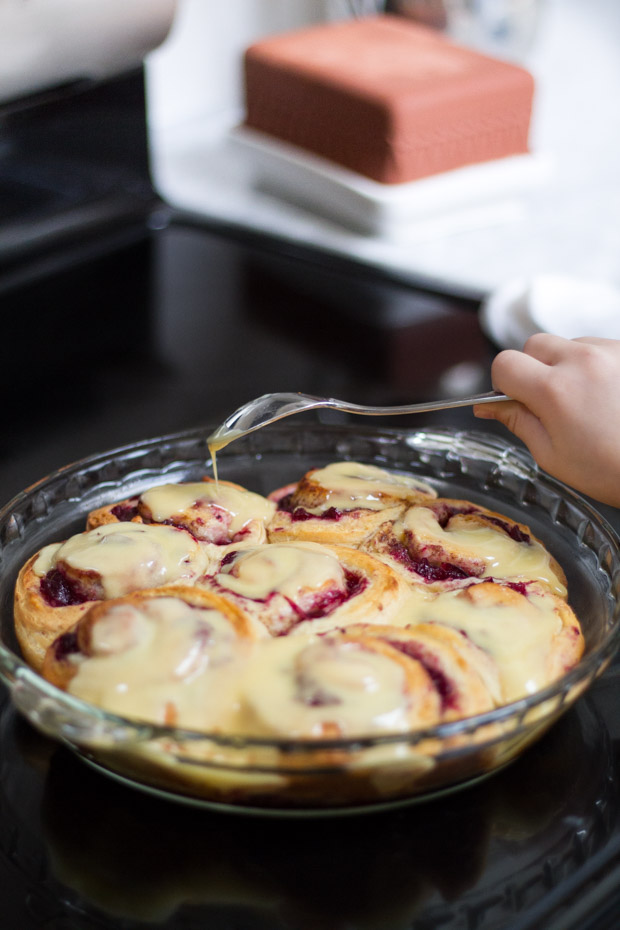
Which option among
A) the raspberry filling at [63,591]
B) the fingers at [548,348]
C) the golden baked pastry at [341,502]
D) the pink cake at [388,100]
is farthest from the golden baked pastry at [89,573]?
the pink cake at [388,100]

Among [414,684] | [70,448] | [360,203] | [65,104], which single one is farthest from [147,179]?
[414,684]

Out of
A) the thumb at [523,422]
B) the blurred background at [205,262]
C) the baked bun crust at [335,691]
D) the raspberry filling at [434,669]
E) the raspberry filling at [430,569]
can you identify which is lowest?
the blurred background at [205,262]

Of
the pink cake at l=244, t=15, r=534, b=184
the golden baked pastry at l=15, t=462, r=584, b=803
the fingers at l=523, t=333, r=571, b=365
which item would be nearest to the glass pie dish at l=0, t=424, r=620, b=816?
the golden baked pastry at l=15, t=462, r=584, b=803

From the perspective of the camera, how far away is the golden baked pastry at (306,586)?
727 mm

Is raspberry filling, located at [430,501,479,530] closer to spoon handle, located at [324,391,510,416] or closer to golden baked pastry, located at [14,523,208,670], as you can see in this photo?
spoon handle, located at [324,391,510,416]

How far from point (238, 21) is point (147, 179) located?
0.74m

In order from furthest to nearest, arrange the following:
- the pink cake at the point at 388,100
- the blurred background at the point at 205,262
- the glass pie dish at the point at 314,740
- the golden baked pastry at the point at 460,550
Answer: the pink cake at the point at 388,100, the blurred background at the point at 205,262, the golden baked pastry at the point at 460,550, the glass pie dish at the point at 314,740

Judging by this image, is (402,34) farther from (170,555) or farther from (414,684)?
(414,684)

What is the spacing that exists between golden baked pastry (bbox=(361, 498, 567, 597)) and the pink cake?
964 millimetres

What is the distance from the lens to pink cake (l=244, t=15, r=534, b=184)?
1.67 meters

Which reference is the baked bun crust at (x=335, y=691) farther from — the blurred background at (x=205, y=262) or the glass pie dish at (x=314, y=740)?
the blurred background at (x=205, y=262)

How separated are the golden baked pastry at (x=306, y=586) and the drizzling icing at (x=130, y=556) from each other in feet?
0.09

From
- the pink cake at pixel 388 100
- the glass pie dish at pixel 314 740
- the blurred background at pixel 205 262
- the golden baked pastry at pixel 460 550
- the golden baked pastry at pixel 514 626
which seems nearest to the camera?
the glass pie dish at pixel 314 740

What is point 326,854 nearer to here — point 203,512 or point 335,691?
point 335,691
